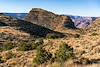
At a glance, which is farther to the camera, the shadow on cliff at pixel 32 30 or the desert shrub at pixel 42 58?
the shadow on cliff at pixel 32 30

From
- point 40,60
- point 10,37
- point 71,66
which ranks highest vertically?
point 71,66

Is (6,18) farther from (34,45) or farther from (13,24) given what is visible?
(34,45)

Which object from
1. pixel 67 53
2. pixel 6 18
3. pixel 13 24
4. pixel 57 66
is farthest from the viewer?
pixel 6 18

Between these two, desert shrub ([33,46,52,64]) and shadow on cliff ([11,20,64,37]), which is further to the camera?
shadow on cliff ([11,20,64,37])

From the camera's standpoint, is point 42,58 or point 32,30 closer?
point 42,58

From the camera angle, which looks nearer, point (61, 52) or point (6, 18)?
point (61, 52)

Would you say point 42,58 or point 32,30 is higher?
point 42,58

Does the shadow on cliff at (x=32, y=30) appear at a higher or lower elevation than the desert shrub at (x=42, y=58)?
lower

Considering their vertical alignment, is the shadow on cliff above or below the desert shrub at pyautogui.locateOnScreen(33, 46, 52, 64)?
below

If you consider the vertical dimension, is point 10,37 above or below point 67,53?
below

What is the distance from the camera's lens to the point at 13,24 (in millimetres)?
139750

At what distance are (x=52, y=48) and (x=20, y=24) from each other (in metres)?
104

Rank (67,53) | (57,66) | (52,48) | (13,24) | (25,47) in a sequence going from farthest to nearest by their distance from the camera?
1. (13,24)
2. (25,47)
3. (52,48)
4. (67,53)
5. (57,66)

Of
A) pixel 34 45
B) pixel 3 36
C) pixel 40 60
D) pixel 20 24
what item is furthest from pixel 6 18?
pixel 40 60
